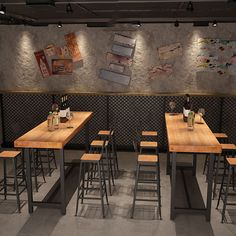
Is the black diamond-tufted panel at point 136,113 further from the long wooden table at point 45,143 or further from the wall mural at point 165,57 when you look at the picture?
the long wooden table at point 45,143

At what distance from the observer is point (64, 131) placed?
4566 millimetres

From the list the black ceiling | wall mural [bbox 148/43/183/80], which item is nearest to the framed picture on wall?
wall mural [bbox 148/43/183/80]

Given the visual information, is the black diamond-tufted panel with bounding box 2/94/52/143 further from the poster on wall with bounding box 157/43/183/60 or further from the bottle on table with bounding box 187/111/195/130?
the bottle on table with bounding box 187/111/195/130

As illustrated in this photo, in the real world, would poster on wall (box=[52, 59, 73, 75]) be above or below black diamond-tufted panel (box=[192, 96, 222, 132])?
above

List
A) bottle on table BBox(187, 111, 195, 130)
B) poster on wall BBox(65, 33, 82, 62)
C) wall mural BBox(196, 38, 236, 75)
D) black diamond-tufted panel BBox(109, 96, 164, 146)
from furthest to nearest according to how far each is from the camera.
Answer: poster on wall BBox(65, 33, 82, 62), black diamond-tufted panel BBox(109, 96, 164, 146), wall mural BBox(196, 38, 236, 75), bottle on table BBox(187, 111, 195, 130)

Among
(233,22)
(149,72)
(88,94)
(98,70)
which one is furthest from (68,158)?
(233,22)

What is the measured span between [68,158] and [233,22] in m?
4.09

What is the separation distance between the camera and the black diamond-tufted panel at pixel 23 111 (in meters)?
7.07

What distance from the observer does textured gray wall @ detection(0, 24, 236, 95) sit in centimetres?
676

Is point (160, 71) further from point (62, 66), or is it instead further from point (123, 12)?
point (62, 66)

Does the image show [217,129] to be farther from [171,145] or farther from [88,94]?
[171,145]

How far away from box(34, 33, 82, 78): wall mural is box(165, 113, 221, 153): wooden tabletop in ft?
9.42

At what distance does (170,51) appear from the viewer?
6.79 metres

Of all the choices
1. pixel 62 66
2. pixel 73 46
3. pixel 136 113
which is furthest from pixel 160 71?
pixel 62 66
